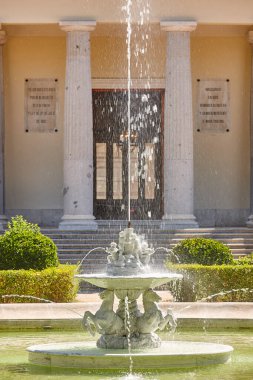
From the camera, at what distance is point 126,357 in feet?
47.3

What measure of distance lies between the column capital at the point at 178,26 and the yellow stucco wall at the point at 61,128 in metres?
3.06

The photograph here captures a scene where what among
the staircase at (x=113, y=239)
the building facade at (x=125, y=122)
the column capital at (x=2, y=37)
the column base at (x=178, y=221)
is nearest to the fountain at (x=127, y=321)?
the staircase at (x=113, y=239)

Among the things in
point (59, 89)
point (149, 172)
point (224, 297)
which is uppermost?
point (59, 89)

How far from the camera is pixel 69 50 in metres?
33.0

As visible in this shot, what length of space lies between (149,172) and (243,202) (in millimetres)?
2753

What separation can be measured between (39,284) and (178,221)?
10.5 meters

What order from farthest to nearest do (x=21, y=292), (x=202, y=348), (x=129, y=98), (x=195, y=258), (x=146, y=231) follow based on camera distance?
(x=129, y=98) < (x=146, y=231) < (x=195, y=258) < (x=21, y=292) < (x=202, y=348)

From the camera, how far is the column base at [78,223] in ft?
107

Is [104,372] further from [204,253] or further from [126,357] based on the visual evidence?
[204,253]

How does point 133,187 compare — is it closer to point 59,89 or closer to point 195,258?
point 59,89

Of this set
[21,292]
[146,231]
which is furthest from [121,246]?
[146,231]

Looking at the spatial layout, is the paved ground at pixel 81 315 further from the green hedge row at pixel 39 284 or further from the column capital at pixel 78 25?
the column capital at pixel 78 25

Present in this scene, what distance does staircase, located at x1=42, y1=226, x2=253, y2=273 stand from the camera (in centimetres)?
2970

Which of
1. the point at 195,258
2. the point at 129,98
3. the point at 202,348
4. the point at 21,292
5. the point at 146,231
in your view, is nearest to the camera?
the point at 202,348
